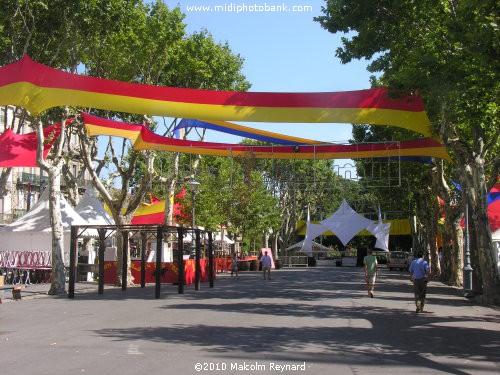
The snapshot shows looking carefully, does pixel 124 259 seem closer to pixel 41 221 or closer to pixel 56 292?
pixel 56 292

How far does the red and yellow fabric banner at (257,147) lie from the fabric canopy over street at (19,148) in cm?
324

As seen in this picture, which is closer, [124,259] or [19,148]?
[19,148]

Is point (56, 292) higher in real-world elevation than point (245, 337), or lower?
lower

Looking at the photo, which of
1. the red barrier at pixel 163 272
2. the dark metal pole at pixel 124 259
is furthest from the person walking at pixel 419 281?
the red barrier at pixel 163 272

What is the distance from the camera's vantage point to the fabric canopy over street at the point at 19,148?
24.5 m

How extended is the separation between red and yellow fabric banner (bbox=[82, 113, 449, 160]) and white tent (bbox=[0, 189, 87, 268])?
856 cm

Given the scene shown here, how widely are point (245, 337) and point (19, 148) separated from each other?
17108 millimetres

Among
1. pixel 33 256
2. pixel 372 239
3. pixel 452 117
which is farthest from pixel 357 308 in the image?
pixel 372 239

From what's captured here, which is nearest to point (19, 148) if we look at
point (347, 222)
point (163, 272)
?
point (163, 272)

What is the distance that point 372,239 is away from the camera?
9131 centimetres

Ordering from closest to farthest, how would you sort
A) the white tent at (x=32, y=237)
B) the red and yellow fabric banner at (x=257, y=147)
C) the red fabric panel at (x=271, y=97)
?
the red fabric panel at (x=271, y=97)
the red and yellow fabric banner at (x=257, y=147)
the white tent at (x=32, y=237)

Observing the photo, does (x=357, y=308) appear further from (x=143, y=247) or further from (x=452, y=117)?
(x=143, y=247)

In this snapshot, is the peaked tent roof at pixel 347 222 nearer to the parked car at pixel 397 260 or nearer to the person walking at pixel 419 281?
the parked car at pixel 397 260

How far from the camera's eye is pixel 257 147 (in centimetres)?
2273
